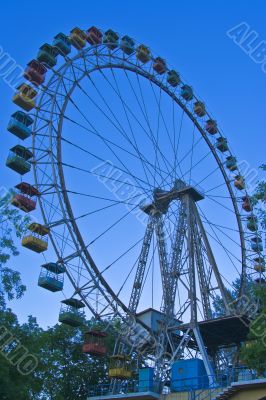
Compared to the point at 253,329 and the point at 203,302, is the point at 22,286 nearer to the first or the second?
the point at 253,329

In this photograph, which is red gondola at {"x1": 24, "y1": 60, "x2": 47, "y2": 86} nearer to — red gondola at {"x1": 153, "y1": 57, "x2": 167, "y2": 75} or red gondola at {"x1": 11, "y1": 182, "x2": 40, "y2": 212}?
red gondola at {"x1": 11, "y1": 182, "x2": 40, "y2": 212}

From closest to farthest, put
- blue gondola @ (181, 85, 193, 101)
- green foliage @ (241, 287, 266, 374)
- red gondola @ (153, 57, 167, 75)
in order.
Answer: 1. green foliage @ (241, 287, 266, 374)
2. red gondola @ (153, 57, 167, 75)
3. blue gondola @ (181, 85, 193, 101)

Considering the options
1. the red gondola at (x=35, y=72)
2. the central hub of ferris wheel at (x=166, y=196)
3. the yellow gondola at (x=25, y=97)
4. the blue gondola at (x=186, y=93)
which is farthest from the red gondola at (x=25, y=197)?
the blue gondola at (x=186, y=93)

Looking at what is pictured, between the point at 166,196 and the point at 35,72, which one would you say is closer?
the point at 35,72

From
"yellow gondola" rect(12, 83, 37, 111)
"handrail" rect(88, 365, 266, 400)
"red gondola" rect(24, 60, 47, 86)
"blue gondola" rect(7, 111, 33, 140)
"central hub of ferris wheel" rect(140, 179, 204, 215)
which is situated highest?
"red gondola" rect(24, 60, 47, 86)

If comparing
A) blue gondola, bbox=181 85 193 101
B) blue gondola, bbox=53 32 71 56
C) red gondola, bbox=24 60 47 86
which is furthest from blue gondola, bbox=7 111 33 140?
blue gondola, bbox=181 85 193 101

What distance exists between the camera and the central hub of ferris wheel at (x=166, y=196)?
38.8 metres

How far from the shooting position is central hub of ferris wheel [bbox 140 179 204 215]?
38750 millimetres

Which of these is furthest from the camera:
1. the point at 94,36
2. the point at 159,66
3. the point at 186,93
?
the point at 186,93

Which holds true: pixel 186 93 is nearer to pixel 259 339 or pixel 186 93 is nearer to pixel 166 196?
pixel 166 196

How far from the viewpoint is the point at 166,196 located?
39.1m

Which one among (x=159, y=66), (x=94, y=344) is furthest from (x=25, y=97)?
(x=94, y=344)

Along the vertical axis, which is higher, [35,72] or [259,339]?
[35,72]

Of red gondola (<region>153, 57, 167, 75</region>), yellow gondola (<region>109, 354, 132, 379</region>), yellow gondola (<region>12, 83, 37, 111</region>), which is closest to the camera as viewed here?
yellow gondola (<region>109, 354, 132, 379</region>)
